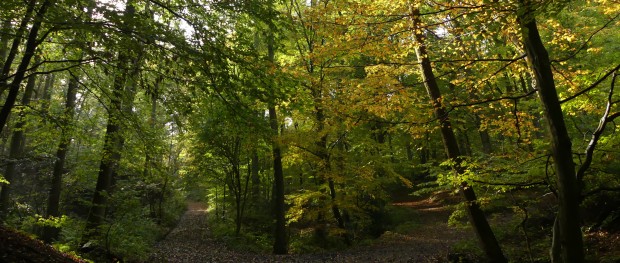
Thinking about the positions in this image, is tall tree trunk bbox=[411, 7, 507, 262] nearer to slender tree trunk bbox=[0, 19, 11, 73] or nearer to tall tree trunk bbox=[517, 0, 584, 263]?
tall tree trunk bbox=[517, 0, 584, 263]

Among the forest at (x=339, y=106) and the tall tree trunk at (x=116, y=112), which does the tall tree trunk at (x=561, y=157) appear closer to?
the forest at (x=339, y=106)

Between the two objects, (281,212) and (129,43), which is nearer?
(129,43)

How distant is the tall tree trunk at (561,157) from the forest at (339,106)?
0.06 feet

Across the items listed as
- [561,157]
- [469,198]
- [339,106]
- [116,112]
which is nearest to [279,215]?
[339,106]

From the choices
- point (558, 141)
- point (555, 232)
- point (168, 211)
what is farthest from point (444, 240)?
point (168, 211)

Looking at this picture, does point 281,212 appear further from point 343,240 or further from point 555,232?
point 555,232

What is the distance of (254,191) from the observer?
22.5 metres

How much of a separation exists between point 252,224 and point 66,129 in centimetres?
1344

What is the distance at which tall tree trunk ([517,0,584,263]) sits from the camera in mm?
4348

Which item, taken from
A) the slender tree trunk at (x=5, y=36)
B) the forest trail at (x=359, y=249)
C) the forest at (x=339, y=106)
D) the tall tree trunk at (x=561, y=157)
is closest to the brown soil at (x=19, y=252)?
the forest at (x=339, y=106)

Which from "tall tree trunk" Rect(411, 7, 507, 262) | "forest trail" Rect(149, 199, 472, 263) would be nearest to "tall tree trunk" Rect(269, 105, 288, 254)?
"forest trail" Rect(149, 199, 472, 263)

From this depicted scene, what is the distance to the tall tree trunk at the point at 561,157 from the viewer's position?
4.35 m

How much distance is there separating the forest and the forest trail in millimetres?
214

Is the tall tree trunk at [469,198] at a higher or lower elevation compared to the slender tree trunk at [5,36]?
lower
